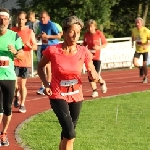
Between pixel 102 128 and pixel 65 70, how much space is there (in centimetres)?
372

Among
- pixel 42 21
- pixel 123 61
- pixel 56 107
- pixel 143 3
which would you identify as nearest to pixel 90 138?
pixel 56 107

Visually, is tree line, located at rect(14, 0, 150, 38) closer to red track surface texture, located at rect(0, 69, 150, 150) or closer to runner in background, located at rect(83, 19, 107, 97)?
red track surface texture, located at rect(0, 69, 150, 150)

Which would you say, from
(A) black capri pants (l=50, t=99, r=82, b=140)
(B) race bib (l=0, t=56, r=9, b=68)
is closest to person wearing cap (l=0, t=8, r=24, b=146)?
(B) race bib (l=0, t=56, r=9, b=68)

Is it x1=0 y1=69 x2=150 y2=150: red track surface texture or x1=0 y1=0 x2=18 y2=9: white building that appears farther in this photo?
x1=0 y1=0 x2=18 y2=9: white building

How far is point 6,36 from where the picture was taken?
9.45m

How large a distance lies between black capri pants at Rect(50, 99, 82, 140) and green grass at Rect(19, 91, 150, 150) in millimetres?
1472

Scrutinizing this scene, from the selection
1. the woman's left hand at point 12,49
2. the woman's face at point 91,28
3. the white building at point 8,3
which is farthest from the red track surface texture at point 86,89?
the white building at point 8,3

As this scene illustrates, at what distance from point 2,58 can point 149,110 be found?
16.4 feet

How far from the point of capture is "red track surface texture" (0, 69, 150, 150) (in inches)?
459

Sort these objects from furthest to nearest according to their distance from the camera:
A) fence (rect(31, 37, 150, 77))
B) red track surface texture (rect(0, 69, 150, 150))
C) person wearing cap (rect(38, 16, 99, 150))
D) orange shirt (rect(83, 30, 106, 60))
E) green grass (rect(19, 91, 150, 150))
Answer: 1. fence (rect(31, 37, 150, 77))
2. orange shirt (rect(83, 30, 106, 60))
3. red track surface texture (rect(0, 69, 150, 150))
4. green grass (rect(19, 91, 150, 150))
5. person wearing cap (rect(38, 16, 99, 150))

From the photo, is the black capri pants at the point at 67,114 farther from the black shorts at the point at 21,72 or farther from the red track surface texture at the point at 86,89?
the black shorts at the point at 21,72

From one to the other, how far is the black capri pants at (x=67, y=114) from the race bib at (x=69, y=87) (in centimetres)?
12

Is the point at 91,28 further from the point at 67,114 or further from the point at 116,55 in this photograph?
the point at 116,55

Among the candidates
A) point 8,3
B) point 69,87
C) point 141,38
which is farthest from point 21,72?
point 8,3
